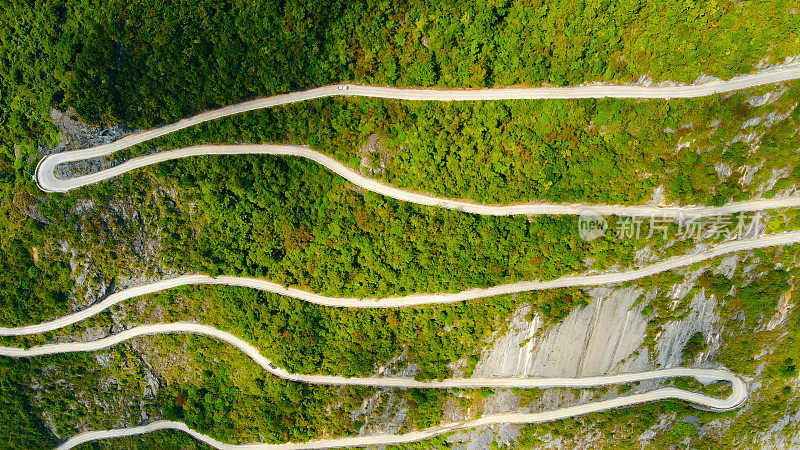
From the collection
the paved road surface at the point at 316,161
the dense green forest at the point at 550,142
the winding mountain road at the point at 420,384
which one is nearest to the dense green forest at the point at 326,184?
the dense green forest at the point at 550,142

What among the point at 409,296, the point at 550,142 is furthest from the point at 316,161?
the point at 550,142

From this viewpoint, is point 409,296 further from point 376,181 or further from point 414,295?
point 376,181

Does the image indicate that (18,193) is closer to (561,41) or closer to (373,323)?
(373,323)

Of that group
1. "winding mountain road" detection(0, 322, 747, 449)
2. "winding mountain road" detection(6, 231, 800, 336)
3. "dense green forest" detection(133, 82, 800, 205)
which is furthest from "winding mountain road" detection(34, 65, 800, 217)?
"winding mountain road" detection(0, 322, 747, 449)

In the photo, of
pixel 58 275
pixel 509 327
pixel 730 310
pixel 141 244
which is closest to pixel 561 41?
pixel 509 327

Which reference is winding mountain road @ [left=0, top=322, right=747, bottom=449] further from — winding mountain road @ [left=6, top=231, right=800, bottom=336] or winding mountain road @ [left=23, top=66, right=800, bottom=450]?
winding mountain road @ [left=6, top=231, right=800, bottom=336]

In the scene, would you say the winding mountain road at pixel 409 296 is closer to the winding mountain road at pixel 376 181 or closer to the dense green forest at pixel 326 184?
the winding mountain road at pixel 376 181
